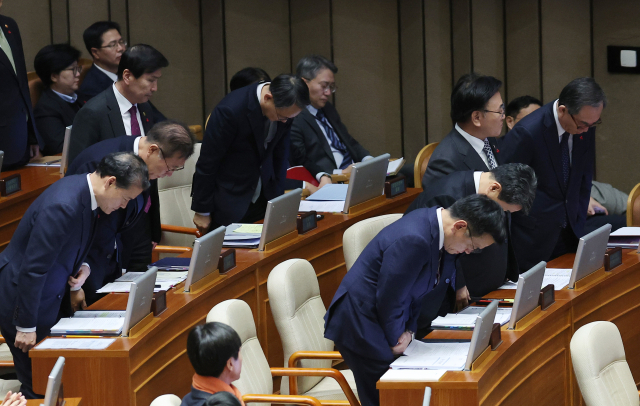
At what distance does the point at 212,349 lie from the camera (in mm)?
2688

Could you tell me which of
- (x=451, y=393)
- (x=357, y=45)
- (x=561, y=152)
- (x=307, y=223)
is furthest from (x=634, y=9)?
(x=451, y=393)

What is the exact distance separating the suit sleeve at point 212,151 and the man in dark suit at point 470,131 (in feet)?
3.54

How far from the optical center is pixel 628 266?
4.17 m

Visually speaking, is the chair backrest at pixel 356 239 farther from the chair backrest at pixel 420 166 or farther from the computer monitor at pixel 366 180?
the chair backrest at pixel 420 166

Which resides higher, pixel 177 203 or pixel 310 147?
pixel 310 147

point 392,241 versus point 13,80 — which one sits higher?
point 13,80

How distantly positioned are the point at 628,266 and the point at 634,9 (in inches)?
117

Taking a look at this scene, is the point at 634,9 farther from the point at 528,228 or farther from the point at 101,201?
the point at 101,201

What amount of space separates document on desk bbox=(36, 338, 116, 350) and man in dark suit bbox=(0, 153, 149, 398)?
0.45 ft

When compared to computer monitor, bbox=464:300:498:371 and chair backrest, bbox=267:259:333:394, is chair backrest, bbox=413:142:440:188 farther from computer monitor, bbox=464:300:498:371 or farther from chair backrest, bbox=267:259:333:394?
computer monitor, bbox=464:300:498:371

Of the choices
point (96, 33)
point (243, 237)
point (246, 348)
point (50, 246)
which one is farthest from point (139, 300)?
point (96, 33)

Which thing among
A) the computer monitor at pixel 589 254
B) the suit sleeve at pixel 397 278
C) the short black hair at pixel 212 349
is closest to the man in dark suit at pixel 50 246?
the short black hair at pixel 212 349

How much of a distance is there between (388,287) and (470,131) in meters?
1.33

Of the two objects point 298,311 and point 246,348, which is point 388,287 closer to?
point 246,348
